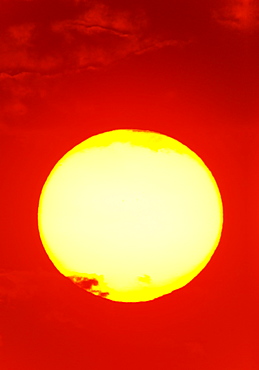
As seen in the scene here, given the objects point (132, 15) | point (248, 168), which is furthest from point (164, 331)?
point (132, 15)

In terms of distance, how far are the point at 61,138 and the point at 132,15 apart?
1.27ft

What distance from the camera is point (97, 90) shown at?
1.42 m

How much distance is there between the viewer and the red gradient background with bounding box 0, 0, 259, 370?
1.40 m

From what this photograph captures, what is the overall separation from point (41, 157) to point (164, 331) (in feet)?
1.96

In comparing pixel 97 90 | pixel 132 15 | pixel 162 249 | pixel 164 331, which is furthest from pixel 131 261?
pixel 132 15

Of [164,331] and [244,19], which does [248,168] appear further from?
[164,331]

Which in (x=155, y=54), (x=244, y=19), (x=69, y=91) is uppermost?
(x=244, y=19)

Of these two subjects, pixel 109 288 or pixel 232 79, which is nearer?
pixel 109 288

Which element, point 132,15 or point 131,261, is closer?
point 131,261

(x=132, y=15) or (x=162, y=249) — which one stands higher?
(x=132, y=15)

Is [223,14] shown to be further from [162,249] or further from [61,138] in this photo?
[162,249]

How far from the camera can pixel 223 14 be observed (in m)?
1.40

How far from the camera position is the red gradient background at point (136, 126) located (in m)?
1.40

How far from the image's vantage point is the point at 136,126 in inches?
55.3
